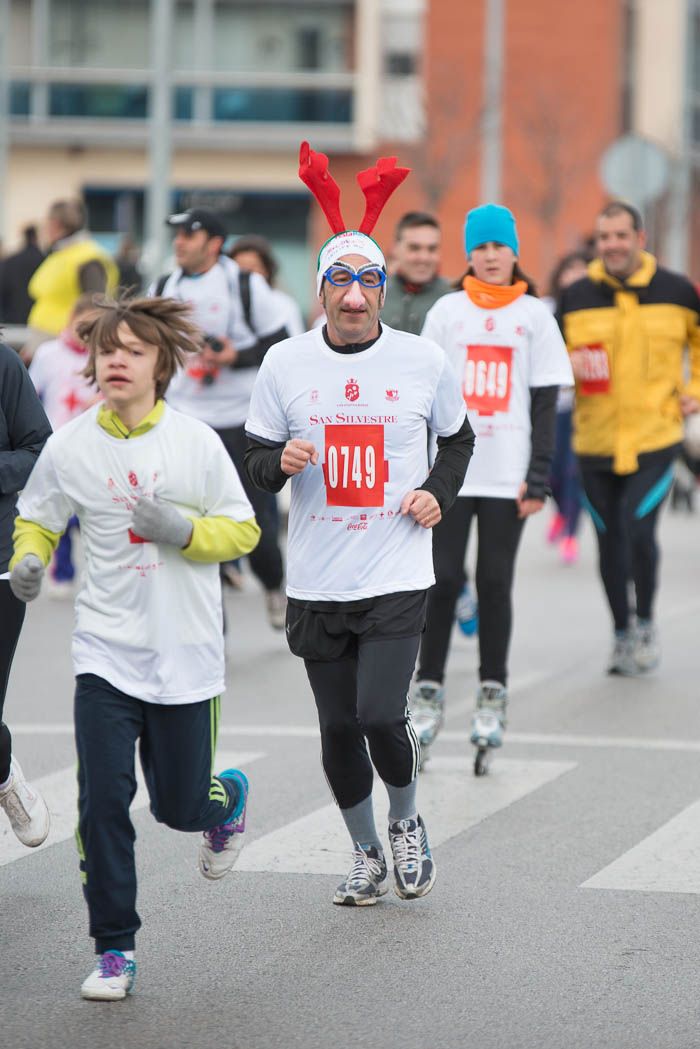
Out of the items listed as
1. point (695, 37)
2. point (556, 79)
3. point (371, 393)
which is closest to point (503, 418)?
point (371, 393)

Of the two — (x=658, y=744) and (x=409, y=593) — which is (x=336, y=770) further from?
(x=658, y=744)

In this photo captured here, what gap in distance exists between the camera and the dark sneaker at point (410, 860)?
605cm

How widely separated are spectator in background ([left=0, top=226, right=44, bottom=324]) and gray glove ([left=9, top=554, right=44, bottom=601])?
12.6 m

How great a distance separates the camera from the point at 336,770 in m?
6.07

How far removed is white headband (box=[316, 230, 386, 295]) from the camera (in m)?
5.94

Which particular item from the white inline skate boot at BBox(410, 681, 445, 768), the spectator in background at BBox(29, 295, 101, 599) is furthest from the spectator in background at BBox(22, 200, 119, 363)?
the white inline skate boot at BBox(410, 681, 445, 768)

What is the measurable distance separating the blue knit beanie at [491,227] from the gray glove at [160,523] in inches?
126

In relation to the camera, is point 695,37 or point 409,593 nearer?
point 409,593

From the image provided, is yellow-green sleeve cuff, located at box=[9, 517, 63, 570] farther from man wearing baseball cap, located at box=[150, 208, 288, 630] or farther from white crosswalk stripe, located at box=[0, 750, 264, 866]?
man wearing baseball cap, located at box=[150, 208, 288, 630]

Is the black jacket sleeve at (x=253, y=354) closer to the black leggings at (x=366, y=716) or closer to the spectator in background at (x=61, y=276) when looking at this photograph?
the spectator in background at (x=61, y=276)

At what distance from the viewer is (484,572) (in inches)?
314

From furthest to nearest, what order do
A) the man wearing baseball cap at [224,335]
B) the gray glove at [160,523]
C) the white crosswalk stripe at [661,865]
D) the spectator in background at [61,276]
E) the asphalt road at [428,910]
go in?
the spectator in background at [61,276] < the man wearing baseball cap at [224,335] < the white crosswalk stripe at [661,865] < the gray glove at [160,523] < the asphalt road at [428,910]

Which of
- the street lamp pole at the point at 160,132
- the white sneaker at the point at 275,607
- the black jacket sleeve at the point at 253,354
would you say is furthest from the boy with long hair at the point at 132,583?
the street lamp pole at the point at 160,132

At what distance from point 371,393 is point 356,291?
30 centimetres
